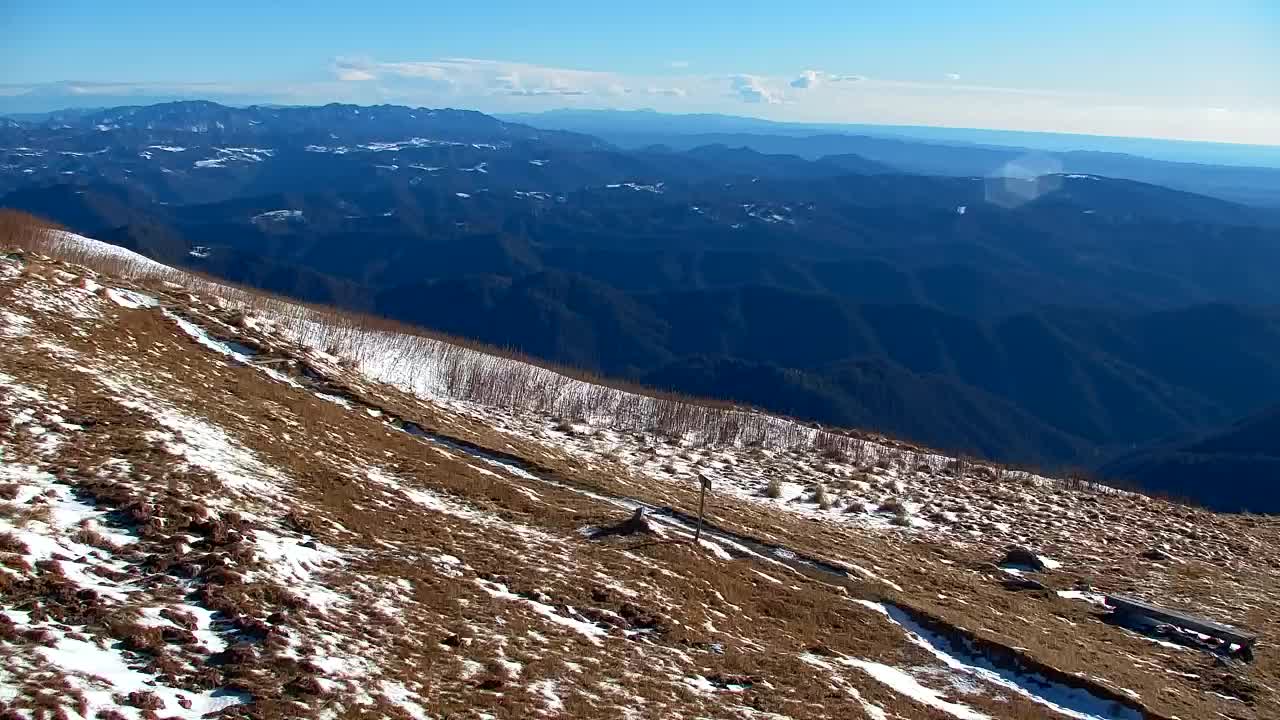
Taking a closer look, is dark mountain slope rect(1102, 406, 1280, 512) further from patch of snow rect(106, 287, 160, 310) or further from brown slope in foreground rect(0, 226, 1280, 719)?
patch of snow rect(106, 287, 160, 310)

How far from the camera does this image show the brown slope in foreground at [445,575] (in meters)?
8.66

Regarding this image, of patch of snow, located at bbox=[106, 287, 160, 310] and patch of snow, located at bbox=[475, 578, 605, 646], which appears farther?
patch of snow, located at bbox=[106, 287, 160, 310]

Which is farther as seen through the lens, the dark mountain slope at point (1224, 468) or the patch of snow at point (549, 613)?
the dark mountain slope at point (1224, 468)

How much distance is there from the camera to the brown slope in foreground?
8.66 m

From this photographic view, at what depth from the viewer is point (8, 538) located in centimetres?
926

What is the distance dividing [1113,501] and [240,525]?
28725 mm

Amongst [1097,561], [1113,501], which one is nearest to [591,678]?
[1097,561]

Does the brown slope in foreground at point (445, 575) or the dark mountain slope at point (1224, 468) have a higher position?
the brown slope in foreground at point (445, 575)

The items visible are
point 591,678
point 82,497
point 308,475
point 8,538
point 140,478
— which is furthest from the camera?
point 308,475

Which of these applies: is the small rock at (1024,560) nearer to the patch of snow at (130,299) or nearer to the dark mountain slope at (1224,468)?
the patch of snow at (130,299)

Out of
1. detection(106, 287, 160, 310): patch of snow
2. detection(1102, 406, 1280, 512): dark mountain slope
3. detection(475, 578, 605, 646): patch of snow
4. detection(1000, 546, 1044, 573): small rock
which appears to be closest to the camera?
detection(475, 578, 605, 646): patch of snow

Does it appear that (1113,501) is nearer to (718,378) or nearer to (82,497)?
(82,497)

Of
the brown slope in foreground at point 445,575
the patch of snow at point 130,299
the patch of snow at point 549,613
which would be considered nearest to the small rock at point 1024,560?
the brown slope in foreground at point 445,575

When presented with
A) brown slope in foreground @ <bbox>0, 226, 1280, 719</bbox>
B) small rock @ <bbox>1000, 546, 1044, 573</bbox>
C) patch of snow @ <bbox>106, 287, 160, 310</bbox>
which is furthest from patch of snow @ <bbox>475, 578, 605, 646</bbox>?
patch of snow @ <bbox>106, 287, 160, 310</bbox>
